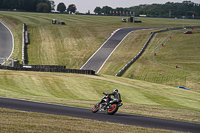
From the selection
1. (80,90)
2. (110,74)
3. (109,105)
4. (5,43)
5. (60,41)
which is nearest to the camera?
(109,105)

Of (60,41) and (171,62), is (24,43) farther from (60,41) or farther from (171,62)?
(171,62)

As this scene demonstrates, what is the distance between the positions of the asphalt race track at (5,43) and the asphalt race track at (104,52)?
804 inches

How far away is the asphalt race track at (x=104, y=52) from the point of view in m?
69.5

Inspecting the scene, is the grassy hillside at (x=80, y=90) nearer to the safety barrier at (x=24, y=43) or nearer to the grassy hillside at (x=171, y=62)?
the grassy hillside at (x=171, y=62)

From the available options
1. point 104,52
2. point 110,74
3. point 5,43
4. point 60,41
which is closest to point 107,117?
point 110,74

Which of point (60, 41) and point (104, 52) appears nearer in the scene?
point (104, 52)

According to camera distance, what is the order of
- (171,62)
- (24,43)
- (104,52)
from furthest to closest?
(24,43), (104,52), (171,62)

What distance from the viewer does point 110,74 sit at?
6378 centimetres

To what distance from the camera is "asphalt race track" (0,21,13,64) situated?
7507cm

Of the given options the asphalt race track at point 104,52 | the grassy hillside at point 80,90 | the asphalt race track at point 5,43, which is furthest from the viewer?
the asphalt race track at point 5,43

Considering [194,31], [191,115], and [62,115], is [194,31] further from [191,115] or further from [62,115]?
[62,115]

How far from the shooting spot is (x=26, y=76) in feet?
144

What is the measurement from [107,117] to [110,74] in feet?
145

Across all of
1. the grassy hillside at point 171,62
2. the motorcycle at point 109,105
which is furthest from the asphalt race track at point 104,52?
the motorcycle at point 109,105
